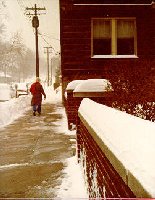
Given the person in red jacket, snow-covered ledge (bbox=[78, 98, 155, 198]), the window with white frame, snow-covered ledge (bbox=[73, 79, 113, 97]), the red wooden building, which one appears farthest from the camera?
the person in red jacket

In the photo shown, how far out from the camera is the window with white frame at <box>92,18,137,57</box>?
14477 millimetres

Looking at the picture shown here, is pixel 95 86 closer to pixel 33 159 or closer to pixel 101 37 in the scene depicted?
pixel 33 159

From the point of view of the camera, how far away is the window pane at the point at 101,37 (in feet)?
47.5

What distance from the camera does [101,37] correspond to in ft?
47.7

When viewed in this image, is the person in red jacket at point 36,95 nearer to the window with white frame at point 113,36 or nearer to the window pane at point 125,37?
the window with white frame at point 113,36

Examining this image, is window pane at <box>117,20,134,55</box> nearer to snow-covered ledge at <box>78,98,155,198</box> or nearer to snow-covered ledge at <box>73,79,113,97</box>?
snow-covered ledge at <box>73,79,113,97</box>

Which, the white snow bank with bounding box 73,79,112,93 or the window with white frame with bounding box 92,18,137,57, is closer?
the white snow bank with bounding box 73,79,112,93

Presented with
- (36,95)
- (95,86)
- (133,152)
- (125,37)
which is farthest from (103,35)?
(133,152)

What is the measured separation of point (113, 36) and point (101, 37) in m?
0.48

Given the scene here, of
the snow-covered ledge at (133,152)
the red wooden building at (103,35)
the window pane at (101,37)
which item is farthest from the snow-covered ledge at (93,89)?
the snow-covered ledge at (133,152)

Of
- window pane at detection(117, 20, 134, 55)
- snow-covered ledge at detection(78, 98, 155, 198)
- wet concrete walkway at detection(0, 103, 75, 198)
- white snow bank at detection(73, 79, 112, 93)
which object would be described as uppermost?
window pane at detection(117, 20, 134, 55)

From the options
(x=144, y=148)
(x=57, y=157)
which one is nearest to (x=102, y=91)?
(x=57, y=157)

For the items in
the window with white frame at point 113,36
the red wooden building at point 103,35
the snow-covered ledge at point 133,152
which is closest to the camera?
the snow-covered ledge at point 133,152

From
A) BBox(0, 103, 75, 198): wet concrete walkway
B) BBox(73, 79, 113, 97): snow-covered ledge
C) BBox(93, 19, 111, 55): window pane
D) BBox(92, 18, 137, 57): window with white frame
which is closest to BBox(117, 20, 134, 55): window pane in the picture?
BBox(92, 18, 137, 57): window with white frame
